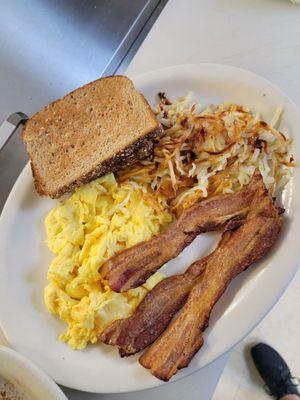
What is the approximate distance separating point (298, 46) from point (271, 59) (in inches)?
4.4

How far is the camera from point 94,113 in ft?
6.20

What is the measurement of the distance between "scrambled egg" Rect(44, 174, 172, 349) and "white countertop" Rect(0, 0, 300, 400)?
2.02 ft

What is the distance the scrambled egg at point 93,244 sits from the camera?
1645mm

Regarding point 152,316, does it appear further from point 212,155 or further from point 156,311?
point 212,155

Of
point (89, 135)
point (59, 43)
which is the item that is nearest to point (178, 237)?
point (89, 135)

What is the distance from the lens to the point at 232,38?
2.06 m

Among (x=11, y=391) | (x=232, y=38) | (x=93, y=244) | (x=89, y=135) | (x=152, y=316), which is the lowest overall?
(x=11, y=391)

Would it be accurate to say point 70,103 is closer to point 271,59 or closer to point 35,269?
point 35,269

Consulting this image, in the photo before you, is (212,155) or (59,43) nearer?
(212,155)

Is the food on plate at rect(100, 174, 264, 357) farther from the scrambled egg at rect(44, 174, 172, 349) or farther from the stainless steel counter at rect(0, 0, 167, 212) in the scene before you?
the stainless steel counter at rect(0, 0, 167, 212)

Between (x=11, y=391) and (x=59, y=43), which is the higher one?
(x=59, y=43)

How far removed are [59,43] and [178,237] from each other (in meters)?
1.42

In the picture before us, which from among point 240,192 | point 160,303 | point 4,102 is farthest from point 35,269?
point 4,102

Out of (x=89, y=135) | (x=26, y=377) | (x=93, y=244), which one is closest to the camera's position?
(x=26, y=377)
